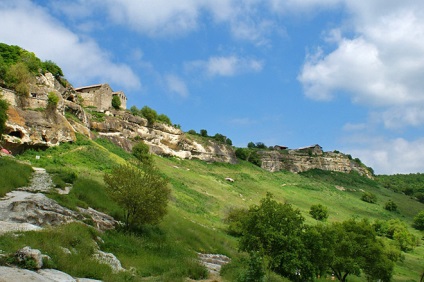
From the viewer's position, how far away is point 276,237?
24188 millimetres

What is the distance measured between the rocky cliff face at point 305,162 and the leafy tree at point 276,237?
8403cm

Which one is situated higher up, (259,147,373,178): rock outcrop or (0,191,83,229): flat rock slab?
(259,147,373,178): rock outcrop

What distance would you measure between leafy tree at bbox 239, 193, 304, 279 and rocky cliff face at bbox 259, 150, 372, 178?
8403 centimetres

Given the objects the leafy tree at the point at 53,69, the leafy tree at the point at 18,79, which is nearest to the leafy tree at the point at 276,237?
the leafy tree at the point at 18,79

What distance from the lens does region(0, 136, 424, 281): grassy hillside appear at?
16164mm

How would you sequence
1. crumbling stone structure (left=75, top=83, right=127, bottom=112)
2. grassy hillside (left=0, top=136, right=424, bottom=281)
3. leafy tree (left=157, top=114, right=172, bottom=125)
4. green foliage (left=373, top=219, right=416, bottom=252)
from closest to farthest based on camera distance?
grassy hillside (left=0, top=136, right=424, bottom=281)
green foliage (left=373, top=219, right=416, bottom=252)
crumbling stone structure (left=75, top=83, right=127, bottom=112)
leafy tree (left=157, top=114, right=172, bottom=125)

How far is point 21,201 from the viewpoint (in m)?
18.8

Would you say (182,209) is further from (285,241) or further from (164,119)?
(164,119)

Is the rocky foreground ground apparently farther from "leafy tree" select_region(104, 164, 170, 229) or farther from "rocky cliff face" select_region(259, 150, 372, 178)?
"rocky cliff face" select_region(259, 150, 372, 178)

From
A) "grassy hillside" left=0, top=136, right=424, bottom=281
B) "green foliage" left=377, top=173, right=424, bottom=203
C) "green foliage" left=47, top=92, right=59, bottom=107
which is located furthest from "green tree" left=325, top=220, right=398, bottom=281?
"green foliage" left=377, top=173, right=424, bottom=203

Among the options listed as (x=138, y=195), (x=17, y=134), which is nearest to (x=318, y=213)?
(x=138, y=195)

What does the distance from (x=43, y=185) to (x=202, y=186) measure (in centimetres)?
3267

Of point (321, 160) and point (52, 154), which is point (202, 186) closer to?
point (52, 154)

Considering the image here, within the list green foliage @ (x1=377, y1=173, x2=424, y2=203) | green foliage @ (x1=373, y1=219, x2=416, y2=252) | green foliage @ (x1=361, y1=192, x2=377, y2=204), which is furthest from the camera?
green foliage @ (x1=377, y1=173, x2=424, y2=203)
